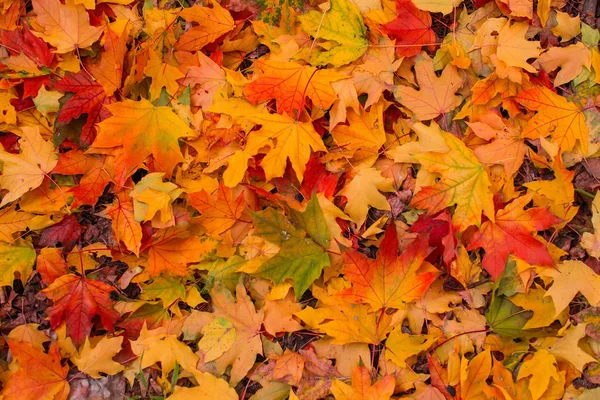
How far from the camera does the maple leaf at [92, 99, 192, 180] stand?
5.48ft

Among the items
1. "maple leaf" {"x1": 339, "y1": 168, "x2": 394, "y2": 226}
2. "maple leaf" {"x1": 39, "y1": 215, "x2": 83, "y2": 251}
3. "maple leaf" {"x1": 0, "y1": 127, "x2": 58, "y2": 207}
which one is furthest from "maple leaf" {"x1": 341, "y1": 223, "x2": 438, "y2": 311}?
"maple leaf" {"x1": 0, "y1": 127, "x2": 58, "y2": 207}

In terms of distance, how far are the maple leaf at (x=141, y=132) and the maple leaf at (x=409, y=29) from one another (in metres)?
0.72

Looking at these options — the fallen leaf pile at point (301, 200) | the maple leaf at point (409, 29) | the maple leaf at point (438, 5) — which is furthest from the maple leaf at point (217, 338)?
the maple leaf at point (438, 5)

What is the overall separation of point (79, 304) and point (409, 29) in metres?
1.38

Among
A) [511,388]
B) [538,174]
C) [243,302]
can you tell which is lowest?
[511,388]

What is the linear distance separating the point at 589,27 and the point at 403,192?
2.45 feet

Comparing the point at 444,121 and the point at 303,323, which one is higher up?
the point at 444,121

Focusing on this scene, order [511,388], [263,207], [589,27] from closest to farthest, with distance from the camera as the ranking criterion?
[511,388] < [589,27] < [263,207]

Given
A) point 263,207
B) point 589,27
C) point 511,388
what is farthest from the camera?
point 263,207

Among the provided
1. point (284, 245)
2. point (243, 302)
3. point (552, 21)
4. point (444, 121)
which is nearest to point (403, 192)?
point (444, 121)

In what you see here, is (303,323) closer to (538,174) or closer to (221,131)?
(221,131)

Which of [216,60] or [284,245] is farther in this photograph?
[216,60]

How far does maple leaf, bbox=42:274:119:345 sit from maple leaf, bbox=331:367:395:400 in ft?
2.47

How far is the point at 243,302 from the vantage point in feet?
5.37
